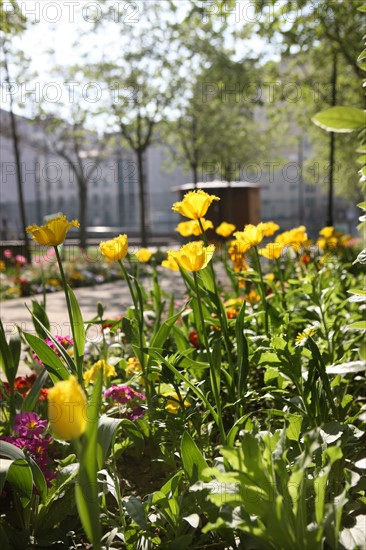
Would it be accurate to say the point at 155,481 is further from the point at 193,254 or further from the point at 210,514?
the point at 193,254

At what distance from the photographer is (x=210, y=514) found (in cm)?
169

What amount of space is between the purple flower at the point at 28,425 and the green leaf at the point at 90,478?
889mm

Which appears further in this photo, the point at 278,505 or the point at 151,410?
the point at 151,410

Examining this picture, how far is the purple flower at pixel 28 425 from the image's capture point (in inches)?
82.4

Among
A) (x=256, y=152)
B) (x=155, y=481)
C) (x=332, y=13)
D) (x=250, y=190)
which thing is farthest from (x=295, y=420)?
(x=256, y=152)

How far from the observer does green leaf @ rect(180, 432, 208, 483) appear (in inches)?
66.8

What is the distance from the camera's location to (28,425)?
2164mm

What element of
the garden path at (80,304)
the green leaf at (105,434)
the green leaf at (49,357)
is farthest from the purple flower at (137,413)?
the garden path at (80,304)

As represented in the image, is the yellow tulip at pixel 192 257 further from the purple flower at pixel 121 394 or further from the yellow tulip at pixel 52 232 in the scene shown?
the purple flower at pixel 121 394

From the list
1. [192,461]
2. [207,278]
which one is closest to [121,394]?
[207,278]

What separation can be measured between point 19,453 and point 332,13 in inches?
458

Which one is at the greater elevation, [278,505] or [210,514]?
[278,505]

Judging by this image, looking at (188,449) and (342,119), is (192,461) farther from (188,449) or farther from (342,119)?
(342,119)

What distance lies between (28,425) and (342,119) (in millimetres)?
1523
